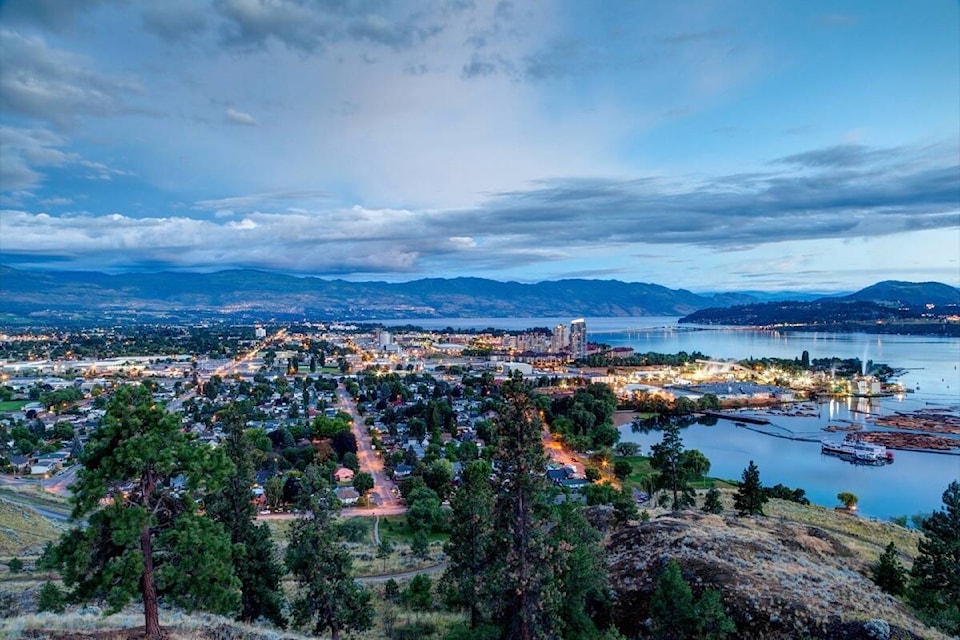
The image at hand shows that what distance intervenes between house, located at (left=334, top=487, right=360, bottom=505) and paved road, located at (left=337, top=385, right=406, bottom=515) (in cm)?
112

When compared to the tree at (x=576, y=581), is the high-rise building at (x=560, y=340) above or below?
below

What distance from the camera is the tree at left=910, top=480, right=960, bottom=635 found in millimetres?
12406

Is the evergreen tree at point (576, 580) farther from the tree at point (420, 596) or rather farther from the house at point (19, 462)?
the house at point (19, 462)

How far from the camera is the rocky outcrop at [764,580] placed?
1060cm

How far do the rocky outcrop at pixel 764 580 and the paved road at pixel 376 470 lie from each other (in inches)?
604

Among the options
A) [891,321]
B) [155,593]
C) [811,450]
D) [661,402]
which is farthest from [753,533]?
[891,321]

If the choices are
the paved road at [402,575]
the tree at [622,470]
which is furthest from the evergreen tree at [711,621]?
the tree at [622,470]

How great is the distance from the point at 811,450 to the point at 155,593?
155 ft

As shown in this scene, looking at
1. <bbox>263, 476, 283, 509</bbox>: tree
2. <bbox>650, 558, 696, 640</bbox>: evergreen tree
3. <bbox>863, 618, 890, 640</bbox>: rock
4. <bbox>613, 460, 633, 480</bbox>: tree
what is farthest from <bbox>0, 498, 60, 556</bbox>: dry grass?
<bbox>613, 460, 633, 480</bbox>: tree

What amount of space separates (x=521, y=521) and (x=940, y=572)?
11.5m

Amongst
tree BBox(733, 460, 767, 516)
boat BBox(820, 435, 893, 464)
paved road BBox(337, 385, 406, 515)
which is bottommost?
boat BBox(820, 435, 893, 464)

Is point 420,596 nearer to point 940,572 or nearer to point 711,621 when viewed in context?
point 711,621

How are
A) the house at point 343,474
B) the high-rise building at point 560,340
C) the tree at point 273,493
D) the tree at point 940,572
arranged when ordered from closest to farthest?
the tree at point 940,572 < the tree at point 273,493 < the house at point 343,474 < the high-rise building at point 560,340

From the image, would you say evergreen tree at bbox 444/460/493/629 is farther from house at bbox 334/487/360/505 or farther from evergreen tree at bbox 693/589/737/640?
house at bbox 334/487/360/505
